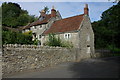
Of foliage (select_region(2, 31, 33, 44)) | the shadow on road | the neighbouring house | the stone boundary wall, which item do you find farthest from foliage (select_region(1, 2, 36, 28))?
the shadow on road

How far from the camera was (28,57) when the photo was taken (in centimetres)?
1355

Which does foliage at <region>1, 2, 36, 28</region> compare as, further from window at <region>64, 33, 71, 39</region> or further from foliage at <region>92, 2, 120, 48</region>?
window at <region>64, 33, 71, 39</region>

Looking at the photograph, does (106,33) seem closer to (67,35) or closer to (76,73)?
(67,35)

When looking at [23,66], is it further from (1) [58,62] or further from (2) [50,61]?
(1) [58,62]

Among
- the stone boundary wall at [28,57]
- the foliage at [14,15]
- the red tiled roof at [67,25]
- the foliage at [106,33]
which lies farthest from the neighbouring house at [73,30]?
the foliage at [14,15]

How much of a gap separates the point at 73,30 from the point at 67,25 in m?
3.54

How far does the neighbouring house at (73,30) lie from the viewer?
2581 centimetres

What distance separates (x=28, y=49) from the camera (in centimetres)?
1358

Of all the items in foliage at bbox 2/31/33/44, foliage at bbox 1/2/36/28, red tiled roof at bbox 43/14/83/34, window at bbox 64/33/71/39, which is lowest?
foliage at bbox 2/31/33/44

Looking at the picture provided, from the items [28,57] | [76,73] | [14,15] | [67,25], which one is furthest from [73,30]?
[14,15]

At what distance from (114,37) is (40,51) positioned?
31985 millimetres

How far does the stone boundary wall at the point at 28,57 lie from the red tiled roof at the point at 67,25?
30.5 ft

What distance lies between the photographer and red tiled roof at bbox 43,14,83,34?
1070 inches

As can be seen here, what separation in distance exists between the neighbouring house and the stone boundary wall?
24.7 feet
